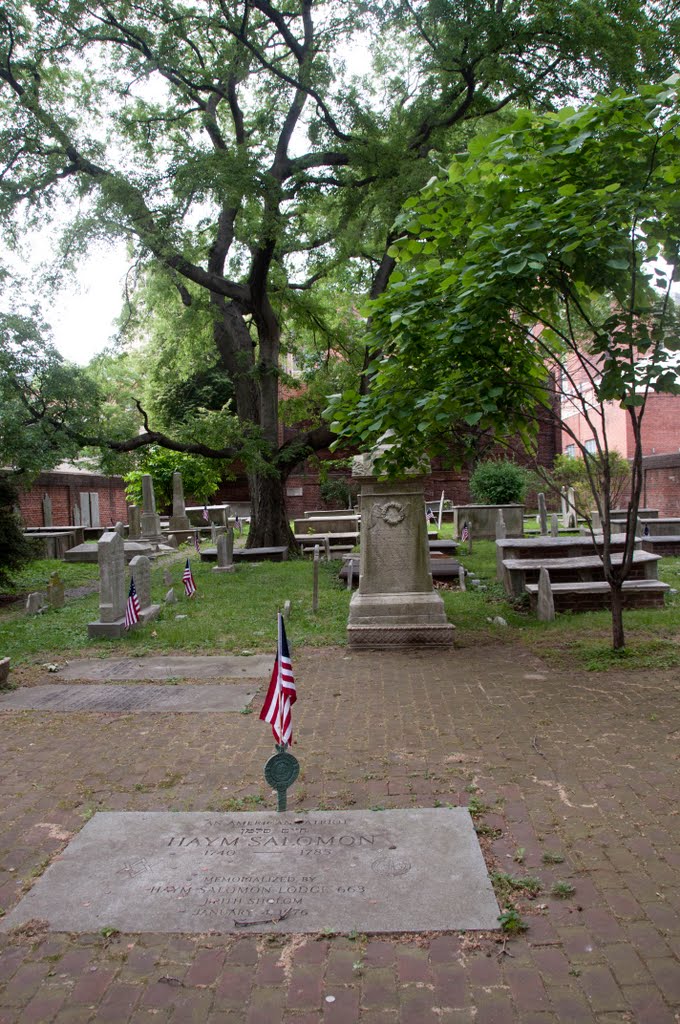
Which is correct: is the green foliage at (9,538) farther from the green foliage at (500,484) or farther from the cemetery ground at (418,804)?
the green foliage at (500,484)

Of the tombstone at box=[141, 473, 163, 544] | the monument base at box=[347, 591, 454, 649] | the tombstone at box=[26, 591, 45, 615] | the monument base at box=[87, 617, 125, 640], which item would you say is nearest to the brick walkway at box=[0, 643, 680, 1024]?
the monument base at box=[347, 591, 454, 649]

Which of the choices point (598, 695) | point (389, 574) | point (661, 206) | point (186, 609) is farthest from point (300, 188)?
point (598, 695)

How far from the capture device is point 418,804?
453 centimetres

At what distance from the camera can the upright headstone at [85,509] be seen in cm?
3279

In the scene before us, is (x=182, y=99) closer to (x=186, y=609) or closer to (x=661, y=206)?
(x=186, y=609)

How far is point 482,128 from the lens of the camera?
1861 cm

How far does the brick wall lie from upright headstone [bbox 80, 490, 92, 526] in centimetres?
19

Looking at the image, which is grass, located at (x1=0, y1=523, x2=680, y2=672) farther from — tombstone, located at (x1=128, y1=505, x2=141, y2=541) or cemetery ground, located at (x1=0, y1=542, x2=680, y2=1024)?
tombstone, located at (x1=128, y1=505, x2=141, y2=541)

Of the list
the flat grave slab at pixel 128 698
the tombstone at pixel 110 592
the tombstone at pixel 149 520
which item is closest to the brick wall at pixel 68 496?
the tombstone at pixel 149 520

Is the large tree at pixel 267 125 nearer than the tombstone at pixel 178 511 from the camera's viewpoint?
Yes

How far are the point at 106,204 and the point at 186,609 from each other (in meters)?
→ 8.89

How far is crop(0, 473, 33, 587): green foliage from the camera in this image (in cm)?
1448

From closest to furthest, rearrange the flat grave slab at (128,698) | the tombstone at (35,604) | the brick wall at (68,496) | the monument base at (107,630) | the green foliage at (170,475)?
1. the flat grave slab at (128,698)
2. the monument base at (107,630)
3. the tombstone at (35,604)
4. the brick wall at (68,496)
5. the green foliage at (170,475)

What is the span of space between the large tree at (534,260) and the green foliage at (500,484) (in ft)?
60.7
